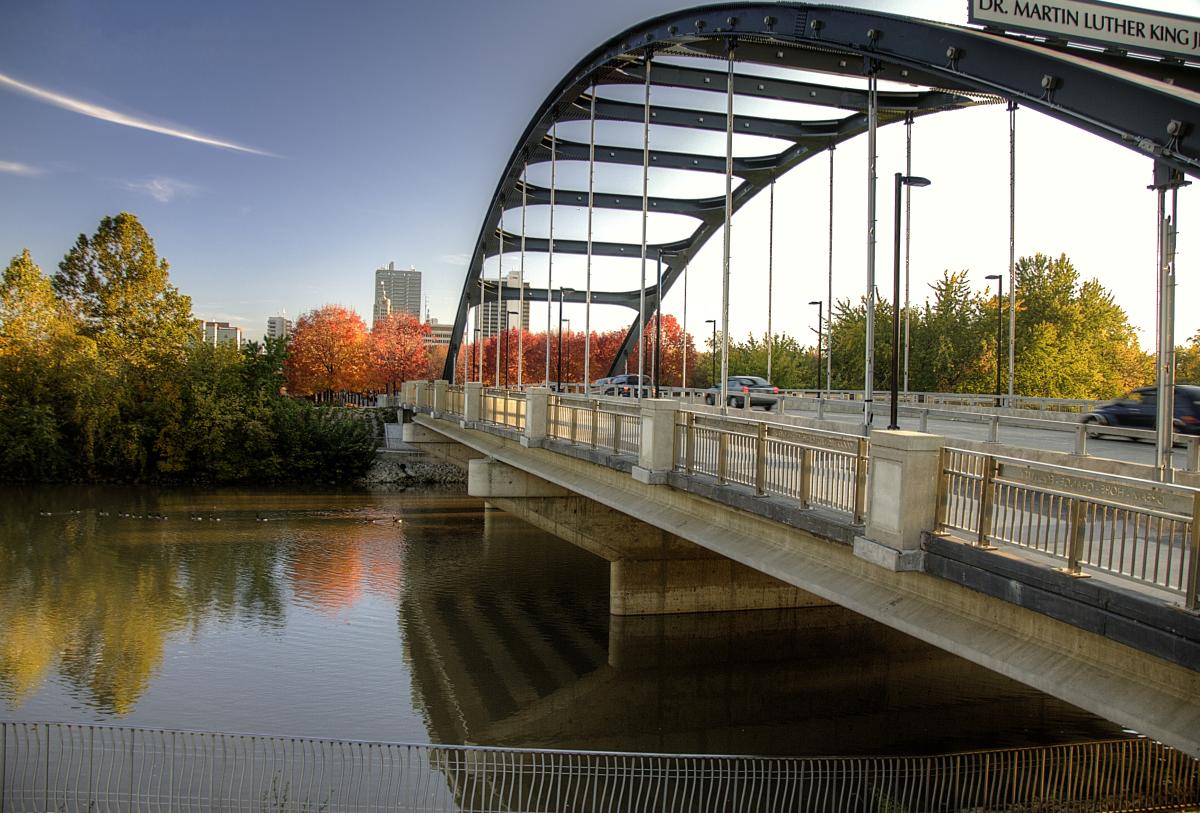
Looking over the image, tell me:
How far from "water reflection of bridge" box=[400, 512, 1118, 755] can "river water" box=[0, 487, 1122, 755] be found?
2.2 inches

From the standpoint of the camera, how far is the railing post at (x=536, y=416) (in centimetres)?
2109

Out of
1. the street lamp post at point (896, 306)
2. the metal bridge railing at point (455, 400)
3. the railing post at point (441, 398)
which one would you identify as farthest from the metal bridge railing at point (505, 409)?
the street lamp post at point (896, 306)

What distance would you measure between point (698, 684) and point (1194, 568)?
13.9 meters

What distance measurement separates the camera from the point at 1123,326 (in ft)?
185

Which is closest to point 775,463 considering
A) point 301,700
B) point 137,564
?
point 301,700

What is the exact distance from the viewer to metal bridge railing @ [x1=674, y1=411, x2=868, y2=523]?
9508 mm

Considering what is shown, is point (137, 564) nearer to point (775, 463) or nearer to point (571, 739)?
point (571, 739)

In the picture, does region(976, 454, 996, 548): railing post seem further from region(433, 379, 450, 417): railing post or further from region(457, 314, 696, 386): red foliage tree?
region(457, 314, 696, 386): red foliage tree

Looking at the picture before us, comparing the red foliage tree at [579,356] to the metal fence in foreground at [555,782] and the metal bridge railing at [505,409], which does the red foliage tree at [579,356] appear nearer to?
the metal bridge railing at [505,409]

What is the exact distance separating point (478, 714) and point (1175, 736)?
→ 13254mm

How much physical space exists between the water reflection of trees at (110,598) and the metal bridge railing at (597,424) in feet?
29.1

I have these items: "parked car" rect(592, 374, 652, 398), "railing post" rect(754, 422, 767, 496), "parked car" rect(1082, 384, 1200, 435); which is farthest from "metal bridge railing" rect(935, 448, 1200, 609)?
"parked car" rect(592, 374, 652, 398)

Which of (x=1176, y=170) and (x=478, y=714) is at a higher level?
(x=1176, y=170)

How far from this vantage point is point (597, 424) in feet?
57.1
